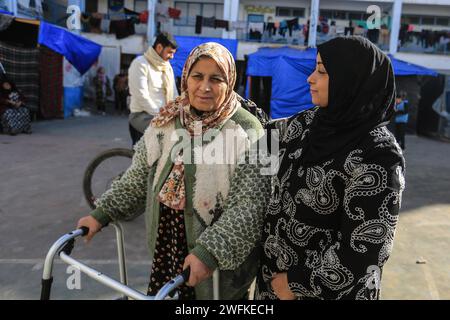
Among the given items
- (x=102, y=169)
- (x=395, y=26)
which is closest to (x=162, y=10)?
(x=395, y=26)

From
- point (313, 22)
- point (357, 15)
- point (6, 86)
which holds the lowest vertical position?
point (6, 86)

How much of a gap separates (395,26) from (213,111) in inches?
842

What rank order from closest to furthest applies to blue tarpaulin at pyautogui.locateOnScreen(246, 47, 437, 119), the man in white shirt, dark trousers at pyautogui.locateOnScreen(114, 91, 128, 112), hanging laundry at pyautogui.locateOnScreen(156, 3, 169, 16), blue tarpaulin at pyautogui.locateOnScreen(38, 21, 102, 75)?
the man in white shirt < blue tarpaulin at pyautogui.locateOnScreen(38, 21, 102, 75) < blue tarpaulin at pyautogui.locateOnScreen(246, 47, 437, 119) < dark trousers at pyautogui.locateOnScreen(114, 91, 128, 112) < hanging laundry at pyautogui.locateOnScreen(156, 3, 169, 16)

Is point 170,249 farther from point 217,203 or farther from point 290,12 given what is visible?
point 290,12

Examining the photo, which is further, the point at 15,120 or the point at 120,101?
the point at 120,101

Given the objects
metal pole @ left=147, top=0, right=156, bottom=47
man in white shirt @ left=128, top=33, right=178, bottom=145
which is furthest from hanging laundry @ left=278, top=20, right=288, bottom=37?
man in white shirt @ left=128, top=33, right=178, bottom=145

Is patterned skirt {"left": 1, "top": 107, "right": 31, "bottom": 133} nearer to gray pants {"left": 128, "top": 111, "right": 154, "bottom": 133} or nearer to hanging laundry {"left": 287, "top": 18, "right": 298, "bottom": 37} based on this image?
gray pants {"left": 128, "top": 111, "right": 154, "bottom": 133}

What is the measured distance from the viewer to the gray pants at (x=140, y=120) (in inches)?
155

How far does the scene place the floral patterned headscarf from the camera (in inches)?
61.6

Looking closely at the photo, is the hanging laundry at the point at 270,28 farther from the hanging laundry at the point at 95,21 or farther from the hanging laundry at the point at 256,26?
the hanging laundry at the point at 95,21

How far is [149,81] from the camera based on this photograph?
3953 millimetres

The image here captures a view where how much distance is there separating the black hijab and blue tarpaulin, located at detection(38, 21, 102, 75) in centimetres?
951

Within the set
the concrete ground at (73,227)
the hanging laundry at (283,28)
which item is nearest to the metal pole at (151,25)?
the hanging laundry at (283,28)

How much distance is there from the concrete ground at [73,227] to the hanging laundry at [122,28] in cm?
1235
